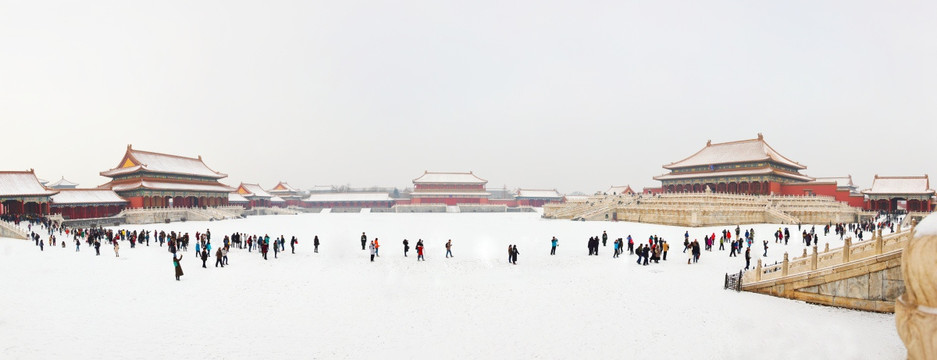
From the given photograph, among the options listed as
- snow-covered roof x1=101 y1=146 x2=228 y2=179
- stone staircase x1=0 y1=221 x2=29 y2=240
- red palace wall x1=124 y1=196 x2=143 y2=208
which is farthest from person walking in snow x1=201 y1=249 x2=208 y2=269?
snow-covered roof x1=101 y1=146 x2=228 y2=179

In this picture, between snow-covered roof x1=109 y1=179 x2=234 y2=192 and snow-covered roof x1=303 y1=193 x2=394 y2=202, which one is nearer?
snow-covered roof x1=109 y1=179 x2=234 y2=192

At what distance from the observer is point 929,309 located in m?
4.36

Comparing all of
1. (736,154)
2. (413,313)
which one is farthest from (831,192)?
(413,313)

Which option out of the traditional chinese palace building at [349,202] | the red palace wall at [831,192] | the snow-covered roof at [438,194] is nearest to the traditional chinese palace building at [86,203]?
the traditional chinese palace building at [349,202]

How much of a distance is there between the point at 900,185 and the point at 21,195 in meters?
74.9

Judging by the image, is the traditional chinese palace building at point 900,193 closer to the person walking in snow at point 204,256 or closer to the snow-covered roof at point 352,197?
the person walking in snow at point 204,256

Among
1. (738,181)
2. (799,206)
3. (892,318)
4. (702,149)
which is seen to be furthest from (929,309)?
(702,149)

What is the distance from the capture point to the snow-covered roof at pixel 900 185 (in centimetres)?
4116

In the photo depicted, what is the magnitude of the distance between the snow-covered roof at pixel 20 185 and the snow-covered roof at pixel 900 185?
2841 inches

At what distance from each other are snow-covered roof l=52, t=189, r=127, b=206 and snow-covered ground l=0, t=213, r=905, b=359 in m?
22.8

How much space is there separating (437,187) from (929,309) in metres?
68.8

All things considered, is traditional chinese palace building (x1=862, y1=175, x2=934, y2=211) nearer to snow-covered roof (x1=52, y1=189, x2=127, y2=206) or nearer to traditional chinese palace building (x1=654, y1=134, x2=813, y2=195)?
traditional chinese palace building (x1=654, y1=134, x2=813, y2=195)

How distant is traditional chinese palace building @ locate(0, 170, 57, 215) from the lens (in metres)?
33.4

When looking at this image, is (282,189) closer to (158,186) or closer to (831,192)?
(158,186)
